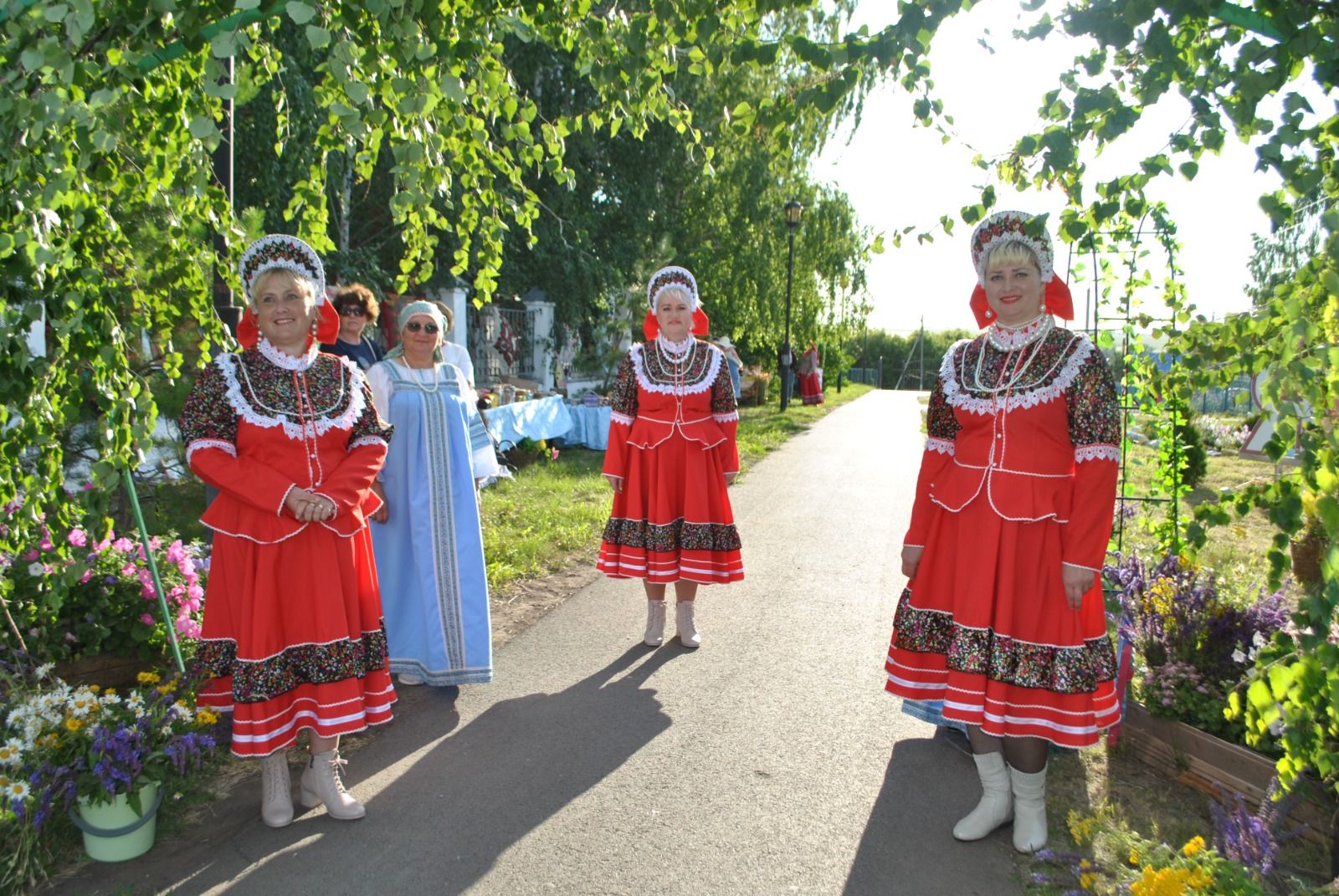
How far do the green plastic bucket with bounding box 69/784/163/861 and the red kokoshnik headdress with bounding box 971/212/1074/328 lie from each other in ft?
10.9

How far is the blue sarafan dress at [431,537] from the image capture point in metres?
4.21

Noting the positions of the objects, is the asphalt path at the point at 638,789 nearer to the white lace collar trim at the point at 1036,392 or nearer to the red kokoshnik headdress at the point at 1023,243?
the white lace collar trim at the point at 1036,392

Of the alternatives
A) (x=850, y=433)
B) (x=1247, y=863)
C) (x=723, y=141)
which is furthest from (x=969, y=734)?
(x=723, y=141)

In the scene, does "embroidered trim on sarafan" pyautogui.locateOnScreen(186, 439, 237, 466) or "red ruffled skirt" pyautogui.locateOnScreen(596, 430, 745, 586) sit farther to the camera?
"red ruffled skirt" pyautogui.locateOnScreen(596, 430, 745, 586)

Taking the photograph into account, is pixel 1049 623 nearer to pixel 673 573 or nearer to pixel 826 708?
pixel 826 708

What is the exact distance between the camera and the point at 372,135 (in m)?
3.87

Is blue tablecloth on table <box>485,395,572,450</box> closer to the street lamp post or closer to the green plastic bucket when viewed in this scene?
the green plastic bucket

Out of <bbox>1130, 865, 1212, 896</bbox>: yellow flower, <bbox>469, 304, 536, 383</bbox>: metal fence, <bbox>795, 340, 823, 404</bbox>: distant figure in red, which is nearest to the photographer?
<bbox>1130, 865, 1212, 896</bbox>: yellow flower

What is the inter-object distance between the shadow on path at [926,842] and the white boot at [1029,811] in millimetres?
70

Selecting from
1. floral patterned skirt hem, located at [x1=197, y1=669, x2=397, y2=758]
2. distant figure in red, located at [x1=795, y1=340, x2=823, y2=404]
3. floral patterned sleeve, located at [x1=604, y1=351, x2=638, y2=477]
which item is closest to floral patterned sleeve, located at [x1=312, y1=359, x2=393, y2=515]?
floral patterned skirt hem, located at [x1=197, y1=669, x2=397, y2=758]

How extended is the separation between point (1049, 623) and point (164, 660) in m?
3.60

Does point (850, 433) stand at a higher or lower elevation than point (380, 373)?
lower

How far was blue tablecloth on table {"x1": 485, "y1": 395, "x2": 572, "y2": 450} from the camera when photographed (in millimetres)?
10797

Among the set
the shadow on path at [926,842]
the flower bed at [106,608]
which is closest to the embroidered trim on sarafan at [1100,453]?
the shadow on path at [926,842]
